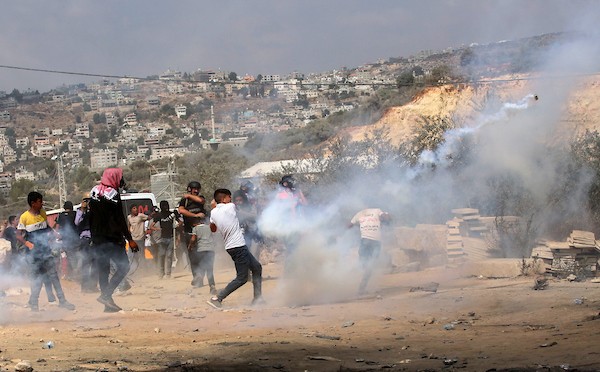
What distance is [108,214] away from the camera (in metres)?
10.9

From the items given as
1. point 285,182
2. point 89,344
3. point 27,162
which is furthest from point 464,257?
point 27,162

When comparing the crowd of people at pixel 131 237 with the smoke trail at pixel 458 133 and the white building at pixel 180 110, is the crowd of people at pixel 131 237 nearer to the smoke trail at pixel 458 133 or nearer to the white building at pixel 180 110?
the smoke trail at pixel 458 133

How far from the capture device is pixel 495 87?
73.0 feet

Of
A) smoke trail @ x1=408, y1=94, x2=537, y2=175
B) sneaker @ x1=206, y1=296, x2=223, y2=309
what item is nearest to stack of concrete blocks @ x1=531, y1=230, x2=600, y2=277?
smoke trail @ x1=408, y1=94, x2=537, y2=175

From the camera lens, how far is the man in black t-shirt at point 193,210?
14124 mm

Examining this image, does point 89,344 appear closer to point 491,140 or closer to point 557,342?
point 557,342

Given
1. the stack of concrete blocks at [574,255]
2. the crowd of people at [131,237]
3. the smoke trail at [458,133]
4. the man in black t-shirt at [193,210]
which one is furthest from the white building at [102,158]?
the stack of concrete blocks at [574,255]

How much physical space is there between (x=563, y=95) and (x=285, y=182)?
1031 centimetres

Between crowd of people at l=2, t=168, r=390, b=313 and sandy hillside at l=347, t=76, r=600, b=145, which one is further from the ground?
sandy hillside at l=347, t=76, r=600, b=145

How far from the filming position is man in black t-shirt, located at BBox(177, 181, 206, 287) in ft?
46.3

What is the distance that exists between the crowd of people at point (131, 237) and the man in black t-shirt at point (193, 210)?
2cm

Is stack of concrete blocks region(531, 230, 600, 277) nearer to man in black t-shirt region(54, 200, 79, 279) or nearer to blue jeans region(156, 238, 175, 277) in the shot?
blue jeans region(156, 238, 175, 277)

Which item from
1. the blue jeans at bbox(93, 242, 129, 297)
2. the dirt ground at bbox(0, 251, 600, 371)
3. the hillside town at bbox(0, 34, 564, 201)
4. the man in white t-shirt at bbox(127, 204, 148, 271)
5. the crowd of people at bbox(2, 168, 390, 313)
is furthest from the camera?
the hillside town at bbox(0, 34, 564, 201)

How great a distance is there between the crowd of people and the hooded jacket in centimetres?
1
